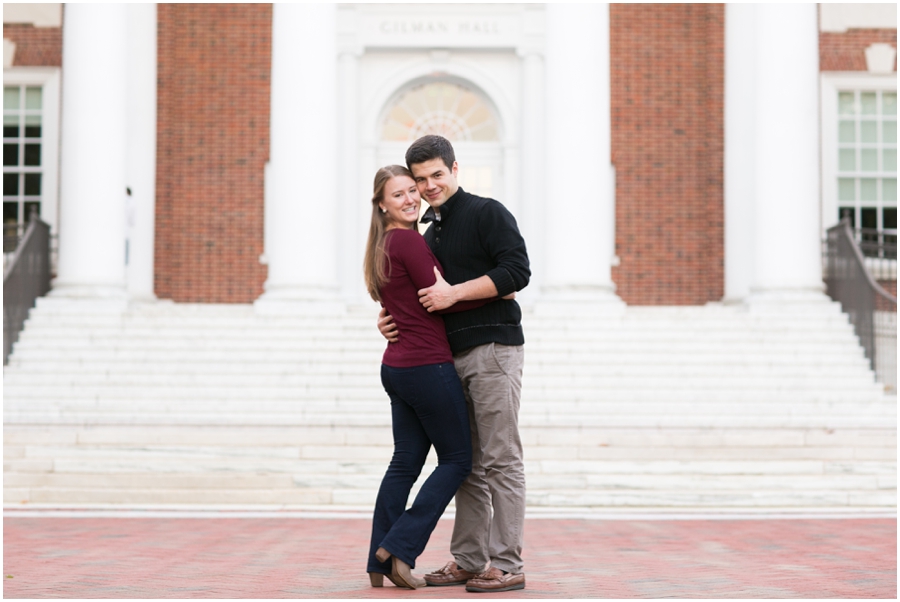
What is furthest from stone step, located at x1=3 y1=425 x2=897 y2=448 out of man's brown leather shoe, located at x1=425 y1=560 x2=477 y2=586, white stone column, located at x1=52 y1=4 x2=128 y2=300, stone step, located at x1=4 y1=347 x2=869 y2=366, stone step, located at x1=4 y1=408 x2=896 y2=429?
man's brown leather shoe, located at x1=425 y1=560 x2=477 y2=586

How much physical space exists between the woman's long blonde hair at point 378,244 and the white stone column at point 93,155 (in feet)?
32.5

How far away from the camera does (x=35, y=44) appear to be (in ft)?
57.2

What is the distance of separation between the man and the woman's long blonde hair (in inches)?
4.6

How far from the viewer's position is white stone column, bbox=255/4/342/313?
1401 cm

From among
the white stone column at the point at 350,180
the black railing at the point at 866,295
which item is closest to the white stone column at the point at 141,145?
the white stone column at the point at 350,180

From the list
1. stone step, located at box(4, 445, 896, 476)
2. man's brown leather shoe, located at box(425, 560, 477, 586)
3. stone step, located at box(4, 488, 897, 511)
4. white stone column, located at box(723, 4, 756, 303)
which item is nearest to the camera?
man's brown leather shoe, located at box(425, 560, 477, 586)

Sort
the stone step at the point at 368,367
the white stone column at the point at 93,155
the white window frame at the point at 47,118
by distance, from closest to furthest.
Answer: the stone step at the point at 368,367
the white stone column at the point at 93,155
the white window frame at the point at 47,118

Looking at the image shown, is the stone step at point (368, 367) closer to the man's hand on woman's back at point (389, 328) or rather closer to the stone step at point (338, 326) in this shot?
the stone step at point (338, 326)

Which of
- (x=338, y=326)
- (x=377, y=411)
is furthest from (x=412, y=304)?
(x=338, y=326)

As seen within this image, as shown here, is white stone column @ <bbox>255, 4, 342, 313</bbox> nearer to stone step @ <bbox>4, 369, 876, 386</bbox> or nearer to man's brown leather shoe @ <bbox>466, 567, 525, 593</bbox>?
stone step @ <bbox>4, 369, 876, 386</bbox>

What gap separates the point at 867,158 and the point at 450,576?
1429 cm

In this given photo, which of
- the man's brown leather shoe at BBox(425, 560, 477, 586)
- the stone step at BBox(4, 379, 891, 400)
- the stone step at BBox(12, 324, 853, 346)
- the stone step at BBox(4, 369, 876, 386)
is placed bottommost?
the man's brown leather shoe at BBox(425, 560, 477, 586)

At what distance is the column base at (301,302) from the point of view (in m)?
13.7

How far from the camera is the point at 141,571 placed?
541 centimetres
